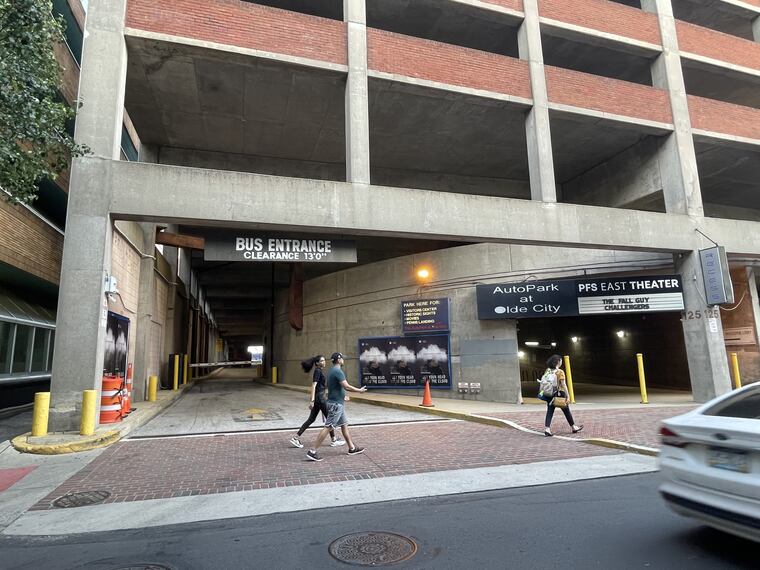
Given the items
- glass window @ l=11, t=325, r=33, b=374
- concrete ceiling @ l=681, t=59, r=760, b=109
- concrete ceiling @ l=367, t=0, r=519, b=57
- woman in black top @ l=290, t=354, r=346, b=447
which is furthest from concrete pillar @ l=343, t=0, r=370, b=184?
concrete ceiling @ l=681, t=59, r=760, b=109

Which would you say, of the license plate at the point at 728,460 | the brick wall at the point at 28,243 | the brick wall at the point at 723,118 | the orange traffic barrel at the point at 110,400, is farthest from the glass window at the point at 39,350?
the brick wall at the point at 723,118

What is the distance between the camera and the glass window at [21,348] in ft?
46.0

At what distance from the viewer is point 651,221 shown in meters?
14.8

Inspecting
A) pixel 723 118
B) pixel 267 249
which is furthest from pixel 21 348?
pixel 723 118

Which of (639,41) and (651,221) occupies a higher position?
(639,41)

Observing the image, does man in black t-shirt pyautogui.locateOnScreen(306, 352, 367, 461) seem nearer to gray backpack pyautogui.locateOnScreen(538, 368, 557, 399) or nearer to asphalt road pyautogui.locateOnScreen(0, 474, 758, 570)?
asphalt road pyautogui.locateOnScreen(0, 474, 758, 570)

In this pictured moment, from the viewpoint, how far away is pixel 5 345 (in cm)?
1315

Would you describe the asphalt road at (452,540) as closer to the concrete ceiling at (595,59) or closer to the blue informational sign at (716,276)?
the blue informational sign at (716,276)

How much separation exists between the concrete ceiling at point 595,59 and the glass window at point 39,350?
2033cm

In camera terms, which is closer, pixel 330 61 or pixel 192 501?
pixel 192 501

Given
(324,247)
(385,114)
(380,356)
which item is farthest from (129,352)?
(385,114)

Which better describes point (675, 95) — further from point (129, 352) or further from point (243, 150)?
point (129, 352)

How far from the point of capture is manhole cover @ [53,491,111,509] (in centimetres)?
534

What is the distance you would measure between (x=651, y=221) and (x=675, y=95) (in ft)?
16.9
